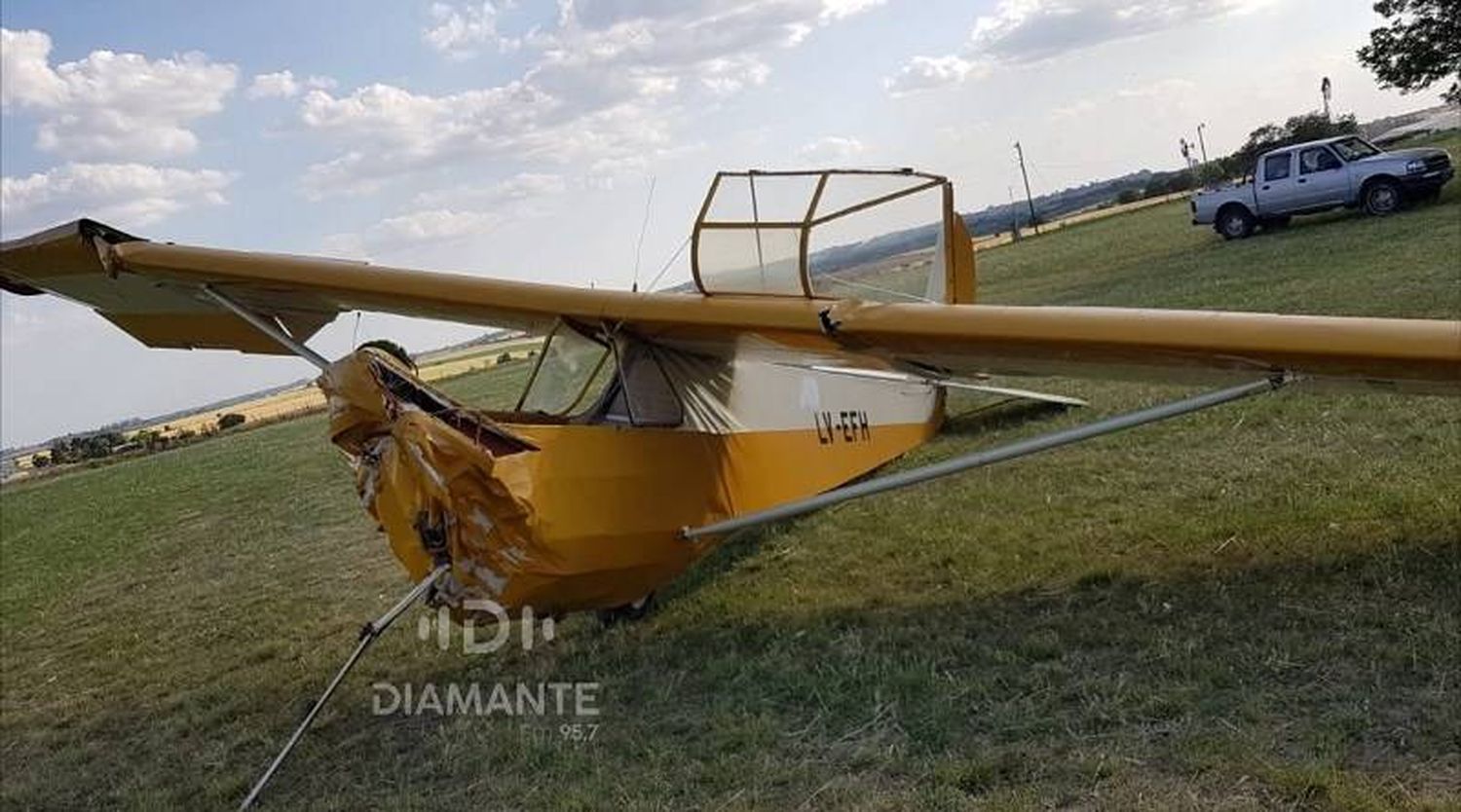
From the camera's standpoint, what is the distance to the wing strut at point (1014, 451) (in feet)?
12.6

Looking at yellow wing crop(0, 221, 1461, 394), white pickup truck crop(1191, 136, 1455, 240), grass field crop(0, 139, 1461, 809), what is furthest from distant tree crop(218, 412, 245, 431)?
yellow wing crop(0, 221, 1461, 394)

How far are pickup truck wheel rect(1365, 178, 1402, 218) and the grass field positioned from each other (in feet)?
47.6

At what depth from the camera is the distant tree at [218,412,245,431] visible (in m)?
37.7

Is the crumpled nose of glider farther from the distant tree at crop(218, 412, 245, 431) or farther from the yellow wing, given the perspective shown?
the distant tree at crop(218, 412, 245, 431)

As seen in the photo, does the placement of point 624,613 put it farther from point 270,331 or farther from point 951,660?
point 270,331

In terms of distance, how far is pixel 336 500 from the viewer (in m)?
12.3

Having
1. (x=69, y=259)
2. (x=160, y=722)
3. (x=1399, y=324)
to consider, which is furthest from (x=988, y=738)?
(x=69, y=259)

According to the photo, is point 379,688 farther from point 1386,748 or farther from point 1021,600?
point 1386,748

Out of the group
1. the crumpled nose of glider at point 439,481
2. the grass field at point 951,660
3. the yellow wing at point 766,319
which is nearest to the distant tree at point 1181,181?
the grass field at point 951,660

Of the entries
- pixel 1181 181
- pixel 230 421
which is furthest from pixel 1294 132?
pixel 230 421

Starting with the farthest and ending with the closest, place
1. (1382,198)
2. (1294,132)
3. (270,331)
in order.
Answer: (1294,132) → (1382,198) → (270,331)

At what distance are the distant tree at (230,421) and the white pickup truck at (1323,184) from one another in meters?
30.7

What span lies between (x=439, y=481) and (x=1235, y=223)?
21381mm

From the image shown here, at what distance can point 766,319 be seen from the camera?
14.4 ft
